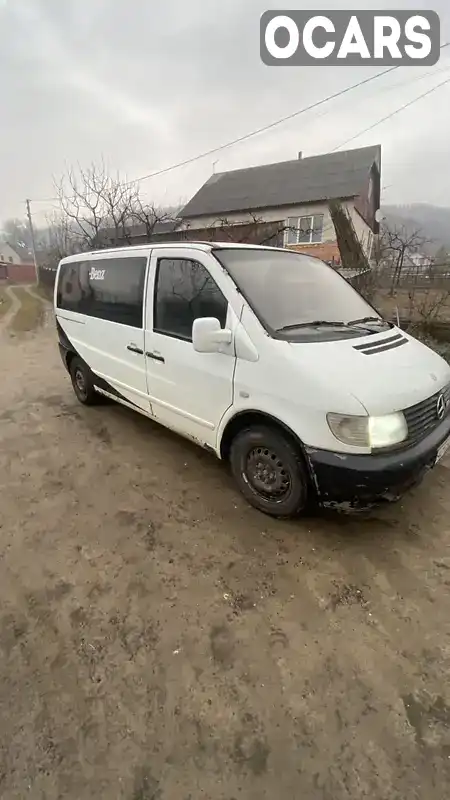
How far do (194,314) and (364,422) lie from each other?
5.02ft

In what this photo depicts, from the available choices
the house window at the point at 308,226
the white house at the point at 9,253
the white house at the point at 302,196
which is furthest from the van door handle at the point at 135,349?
the white house at the point at 9,253

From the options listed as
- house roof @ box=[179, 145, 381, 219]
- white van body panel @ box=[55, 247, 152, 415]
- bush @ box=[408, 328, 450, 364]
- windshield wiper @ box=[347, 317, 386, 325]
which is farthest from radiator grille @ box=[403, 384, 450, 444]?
house roof @ box=[179, 145, 381, 219]

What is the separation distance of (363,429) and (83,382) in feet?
12.4

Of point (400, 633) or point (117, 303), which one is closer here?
point (400, 633)

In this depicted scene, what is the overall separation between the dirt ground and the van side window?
1.37m

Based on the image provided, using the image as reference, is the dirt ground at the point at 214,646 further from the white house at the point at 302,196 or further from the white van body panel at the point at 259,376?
the white house at the point at 302,196

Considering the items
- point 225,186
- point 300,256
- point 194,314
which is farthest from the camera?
point 225,186

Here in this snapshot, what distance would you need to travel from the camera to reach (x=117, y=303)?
3865 mm

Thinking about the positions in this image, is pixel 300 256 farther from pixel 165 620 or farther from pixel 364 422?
pixel 165 620

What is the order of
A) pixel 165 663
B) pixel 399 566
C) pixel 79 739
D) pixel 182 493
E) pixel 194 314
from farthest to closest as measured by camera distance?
pixel 182 493 < pixel 194 314 < pixel 399 566 < pixel 165 663 < pixel 79 739

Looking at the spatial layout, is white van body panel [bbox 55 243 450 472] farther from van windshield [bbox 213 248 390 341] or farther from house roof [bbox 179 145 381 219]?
house roof [bbox 179 145 381 219]

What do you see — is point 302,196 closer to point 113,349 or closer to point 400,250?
point 400,250

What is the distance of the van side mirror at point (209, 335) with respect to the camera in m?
2.62

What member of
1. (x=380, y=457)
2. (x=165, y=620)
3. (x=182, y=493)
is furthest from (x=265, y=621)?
(x=182, y=493)
